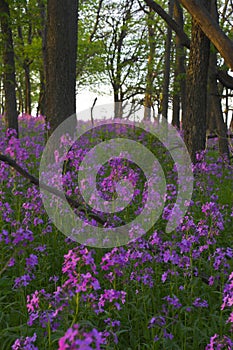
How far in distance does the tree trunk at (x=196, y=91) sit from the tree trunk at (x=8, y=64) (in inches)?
225

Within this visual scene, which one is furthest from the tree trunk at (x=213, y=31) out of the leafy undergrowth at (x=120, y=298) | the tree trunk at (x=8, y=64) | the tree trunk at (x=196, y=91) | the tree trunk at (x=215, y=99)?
the tree trunk at (x=8, y=64)

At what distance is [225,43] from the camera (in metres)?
6.97

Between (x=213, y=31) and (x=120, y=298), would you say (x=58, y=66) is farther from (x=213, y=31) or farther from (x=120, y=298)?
(x=120, y=298)

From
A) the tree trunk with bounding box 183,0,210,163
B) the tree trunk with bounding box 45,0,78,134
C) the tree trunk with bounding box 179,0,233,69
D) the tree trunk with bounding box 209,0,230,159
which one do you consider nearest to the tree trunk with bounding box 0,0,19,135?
the tree trunk with bounding box 45,0,78,134

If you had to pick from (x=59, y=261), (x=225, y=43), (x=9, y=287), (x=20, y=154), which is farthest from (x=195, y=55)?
(x=9, y=287)

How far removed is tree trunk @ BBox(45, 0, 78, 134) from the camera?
913cm

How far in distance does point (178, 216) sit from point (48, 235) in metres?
1.76

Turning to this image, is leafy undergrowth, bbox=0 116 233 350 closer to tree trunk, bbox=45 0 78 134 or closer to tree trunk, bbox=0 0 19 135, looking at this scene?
tree trunk, bbox=45 0 78 134

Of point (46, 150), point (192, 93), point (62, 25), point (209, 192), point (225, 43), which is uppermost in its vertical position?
point (62, 25)

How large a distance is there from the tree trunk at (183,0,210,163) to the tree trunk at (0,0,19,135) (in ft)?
18.8

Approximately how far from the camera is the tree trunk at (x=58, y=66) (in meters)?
9.13

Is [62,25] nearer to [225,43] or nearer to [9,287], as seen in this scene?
[225,43]

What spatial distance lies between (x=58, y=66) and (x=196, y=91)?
2.99 meters

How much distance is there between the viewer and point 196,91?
9.11m
